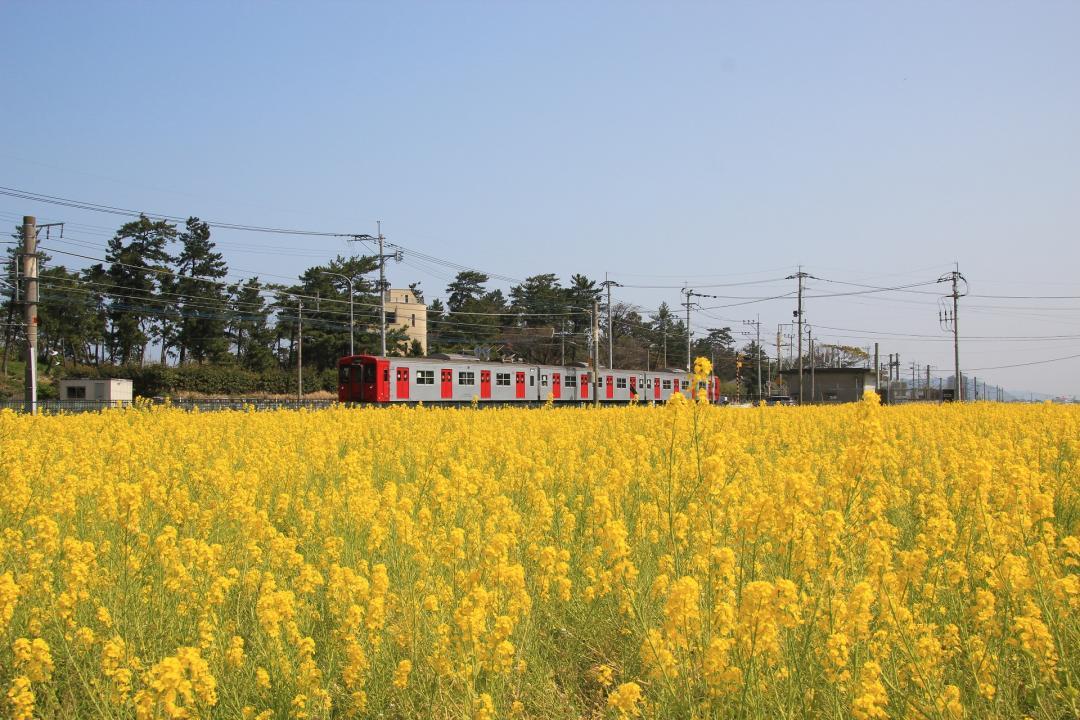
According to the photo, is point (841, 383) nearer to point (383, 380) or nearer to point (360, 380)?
point (383, 380)

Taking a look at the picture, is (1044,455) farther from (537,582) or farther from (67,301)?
(67,301)

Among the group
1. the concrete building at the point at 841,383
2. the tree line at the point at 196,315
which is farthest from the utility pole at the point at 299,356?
the concrete building at the point at 841,383

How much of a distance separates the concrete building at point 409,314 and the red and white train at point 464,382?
25080 mm

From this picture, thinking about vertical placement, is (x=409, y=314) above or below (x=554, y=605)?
above

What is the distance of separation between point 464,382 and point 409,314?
44599 millimetres

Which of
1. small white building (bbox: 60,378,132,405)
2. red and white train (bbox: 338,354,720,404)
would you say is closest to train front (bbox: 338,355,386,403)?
red and white train (bbox: 338,354,720,404)

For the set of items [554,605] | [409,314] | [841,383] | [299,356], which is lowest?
[554,605]

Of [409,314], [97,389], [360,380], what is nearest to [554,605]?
[360,380]

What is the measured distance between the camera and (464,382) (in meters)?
29.5

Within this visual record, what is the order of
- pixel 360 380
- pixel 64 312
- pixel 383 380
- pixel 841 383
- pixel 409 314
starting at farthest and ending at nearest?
pixel 409 314
pixel 841 383
pixel 64 312
pixel 360 380
pixel 383 380

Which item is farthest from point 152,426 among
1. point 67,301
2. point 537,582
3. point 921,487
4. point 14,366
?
point 14,366

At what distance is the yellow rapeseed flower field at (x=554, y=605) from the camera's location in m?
2.62

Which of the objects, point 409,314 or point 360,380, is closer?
point 360,380

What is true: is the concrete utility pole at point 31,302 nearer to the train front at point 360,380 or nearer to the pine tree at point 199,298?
the train front at point 360,380
